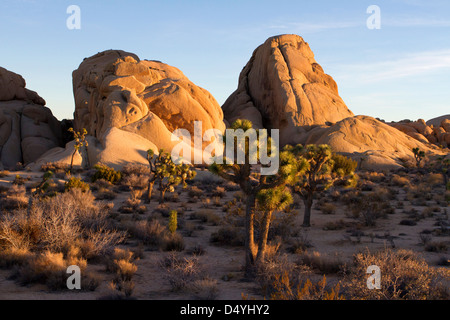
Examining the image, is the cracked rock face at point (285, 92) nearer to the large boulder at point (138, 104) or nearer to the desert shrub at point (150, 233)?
the large boulder at point (138, 104)

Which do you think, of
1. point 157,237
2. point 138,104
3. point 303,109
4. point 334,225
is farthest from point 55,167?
point 303,109

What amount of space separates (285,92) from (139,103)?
2198 cm

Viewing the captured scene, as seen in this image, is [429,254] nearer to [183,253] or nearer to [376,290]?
[376,290]

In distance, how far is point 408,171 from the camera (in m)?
35.0

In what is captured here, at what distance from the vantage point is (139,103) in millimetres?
34969

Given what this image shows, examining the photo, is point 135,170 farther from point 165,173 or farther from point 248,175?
point 248,175

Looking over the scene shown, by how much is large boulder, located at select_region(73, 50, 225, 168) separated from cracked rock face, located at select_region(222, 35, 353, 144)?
35.0 feet

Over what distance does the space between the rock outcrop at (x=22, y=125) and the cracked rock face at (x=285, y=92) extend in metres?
23.8

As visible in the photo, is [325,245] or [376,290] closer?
[376,290]

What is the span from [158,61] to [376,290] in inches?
2012

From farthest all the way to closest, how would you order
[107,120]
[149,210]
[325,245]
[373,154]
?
[373,154]
[107,120]
[149,210]
[325,245]

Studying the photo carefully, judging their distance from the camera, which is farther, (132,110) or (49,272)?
(132,110)

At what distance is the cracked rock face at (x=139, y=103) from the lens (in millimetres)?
34219
